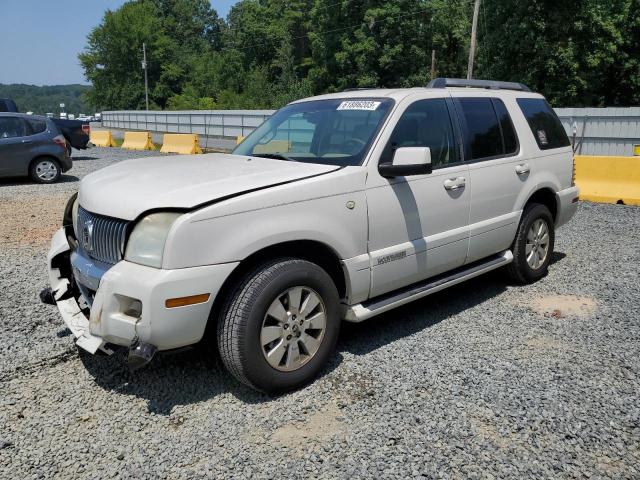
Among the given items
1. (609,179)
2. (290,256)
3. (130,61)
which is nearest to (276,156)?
(290,256)

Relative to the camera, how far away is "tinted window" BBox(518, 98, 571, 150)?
5.52 m

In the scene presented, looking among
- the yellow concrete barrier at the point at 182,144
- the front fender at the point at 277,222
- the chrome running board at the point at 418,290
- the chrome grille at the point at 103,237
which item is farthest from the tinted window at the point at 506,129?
the yellow concrete barrier at the point at 182,144

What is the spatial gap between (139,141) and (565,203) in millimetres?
21681

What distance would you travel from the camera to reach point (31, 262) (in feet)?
21.3

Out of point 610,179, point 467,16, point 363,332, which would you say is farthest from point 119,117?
point 363,332

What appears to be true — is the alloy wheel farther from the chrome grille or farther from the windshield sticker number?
the windshield sticker number

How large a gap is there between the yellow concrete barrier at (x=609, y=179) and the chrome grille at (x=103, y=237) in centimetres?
915

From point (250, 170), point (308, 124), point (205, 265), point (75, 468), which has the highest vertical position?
point (308, 124)

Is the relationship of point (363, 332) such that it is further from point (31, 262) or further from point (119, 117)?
point (119, 117)

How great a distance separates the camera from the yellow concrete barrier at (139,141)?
78.5 feet

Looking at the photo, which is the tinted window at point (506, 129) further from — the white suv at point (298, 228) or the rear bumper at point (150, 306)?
the rear bumper at point (150, 306)

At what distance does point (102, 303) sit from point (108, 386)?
2.64 ft

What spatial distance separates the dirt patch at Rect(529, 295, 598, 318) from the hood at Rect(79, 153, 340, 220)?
8.17ft

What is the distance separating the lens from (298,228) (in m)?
3.41
